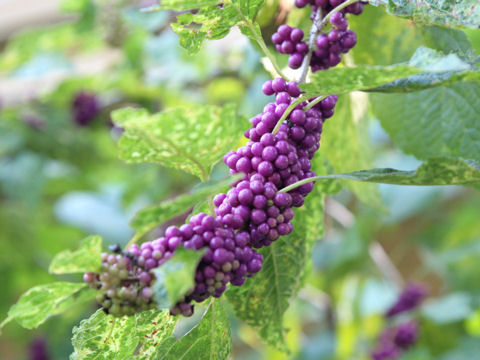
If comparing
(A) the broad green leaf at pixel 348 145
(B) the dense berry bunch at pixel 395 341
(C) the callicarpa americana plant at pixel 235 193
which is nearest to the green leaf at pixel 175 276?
(C) the callicarpa americana plant at pixel 235 193

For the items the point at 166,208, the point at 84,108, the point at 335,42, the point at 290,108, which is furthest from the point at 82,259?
the point at 84,108

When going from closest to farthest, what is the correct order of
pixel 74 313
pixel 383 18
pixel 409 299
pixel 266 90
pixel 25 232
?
1. pixel 266 90
2. pixel 383 18
3. pixel 409 299
4. pixel 25 232
5. pixel 74 313

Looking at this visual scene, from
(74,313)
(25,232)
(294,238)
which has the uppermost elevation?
(294,238)

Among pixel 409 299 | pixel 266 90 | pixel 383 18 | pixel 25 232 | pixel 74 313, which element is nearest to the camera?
pixel 266 90

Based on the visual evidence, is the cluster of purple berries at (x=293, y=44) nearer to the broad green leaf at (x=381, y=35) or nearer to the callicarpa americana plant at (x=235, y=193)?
the callicarpa americana plant at (x=235, y=193)

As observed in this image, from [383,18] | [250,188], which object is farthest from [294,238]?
[383,18]

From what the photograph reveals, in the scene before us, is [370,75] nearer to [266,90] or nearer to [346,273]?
[266,90]
